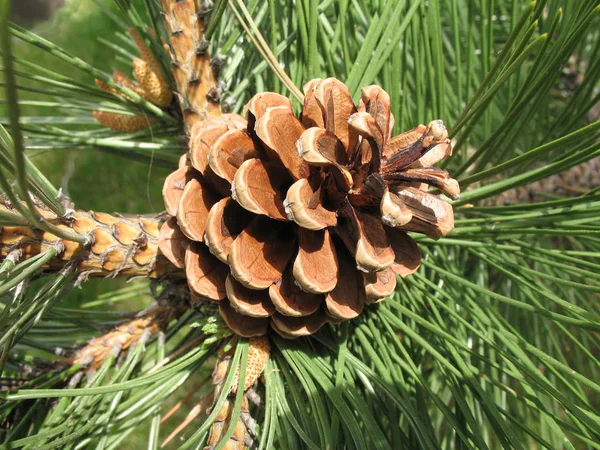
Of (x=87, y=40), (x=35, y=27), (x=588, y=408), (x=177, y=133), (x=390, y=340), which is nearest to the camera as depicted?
(x=588, y=408)

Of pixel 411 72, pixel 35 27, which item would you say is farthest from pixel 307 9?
pixel 35 27

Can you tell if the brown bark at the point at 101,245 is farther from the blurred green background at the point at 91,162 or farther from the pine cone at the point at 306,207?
the blurred green background at the point at 91,162

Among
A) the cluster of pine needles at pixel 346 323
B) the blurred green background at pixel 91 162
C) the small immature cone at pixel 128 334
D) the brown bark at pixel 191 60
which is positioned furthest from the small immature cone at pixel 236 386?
the blurred green background at pixel 91 162

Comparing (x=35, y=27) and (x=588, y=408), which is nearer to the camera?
(x=588, y=408)

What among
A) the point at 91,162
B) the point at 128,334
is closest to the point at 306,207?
the point at 128,334

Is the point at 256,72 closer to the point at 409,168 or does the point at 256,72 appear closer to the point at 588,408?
the point at 409,168

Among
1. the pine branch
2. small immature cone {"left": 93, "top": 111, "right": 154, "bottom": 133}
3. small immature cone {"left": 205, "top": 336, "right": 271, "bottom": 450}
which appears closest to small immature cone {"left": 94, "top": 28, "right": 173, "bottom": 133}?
small immature cone {"left": 93, "top": 111, "right": 154, "bottom": 133}

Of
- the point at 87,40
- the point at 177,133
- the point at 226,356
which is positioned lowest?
the point at 226,356

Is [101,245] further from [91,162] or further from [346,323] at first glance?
[91,162]

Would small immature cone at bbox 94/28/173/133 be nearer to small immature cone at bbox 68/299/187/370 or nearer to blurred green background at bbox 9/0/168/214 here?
small immature cone at bbox 68/299/187/370
